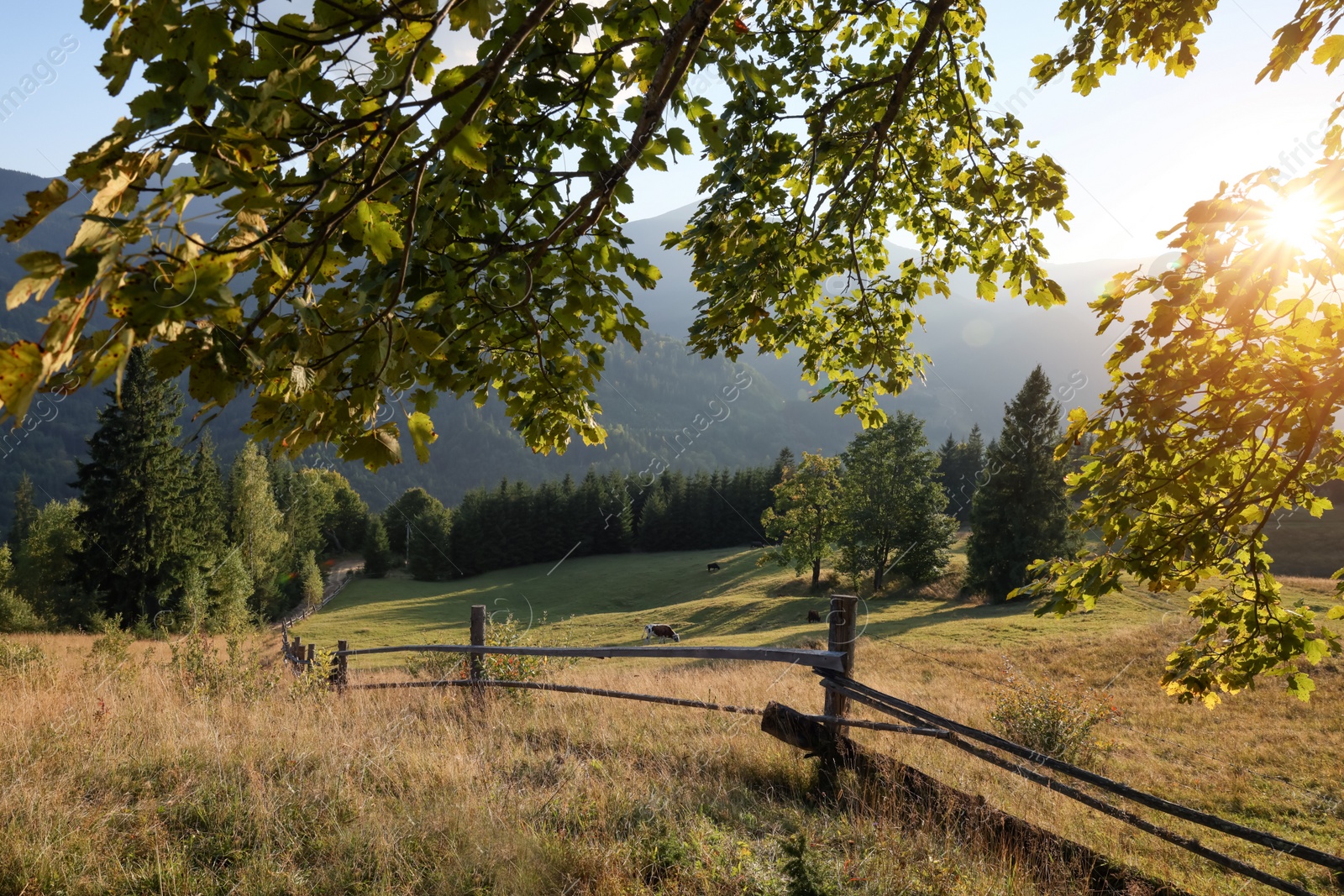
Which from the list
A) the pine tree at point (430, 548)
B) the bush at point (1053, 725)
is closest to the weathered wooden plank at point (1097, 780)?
the bush at point (1053, 725)

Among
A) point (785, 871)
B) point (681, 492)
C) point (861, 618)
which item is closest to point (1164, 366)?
point (785, 871)

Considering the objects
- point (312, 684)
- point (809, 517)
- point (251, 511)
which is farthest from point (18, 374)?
point (251, 511)

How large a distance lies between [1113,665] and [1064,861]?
45.4ft

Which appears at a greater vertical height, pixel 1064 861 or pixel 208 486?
pixel 208 486

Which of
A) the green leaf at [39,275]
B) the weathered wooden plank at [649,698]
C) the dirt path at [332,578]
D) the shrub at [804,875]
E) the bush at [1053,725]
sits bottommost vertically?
the dirt path at [332,578]

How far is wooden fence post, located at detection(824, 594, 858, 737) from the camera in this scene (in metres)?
5.60

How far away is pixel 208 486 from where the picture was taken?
3619 centimetres

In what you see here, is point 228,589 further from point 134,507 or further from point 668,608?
point 668,608

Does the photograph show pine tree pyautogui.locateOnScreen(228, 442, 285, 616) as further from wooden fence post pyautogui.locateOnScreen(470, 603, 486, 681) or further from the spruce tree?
wooden fence post pyautogui.locateOnScreen(470, 603, 486, 681)

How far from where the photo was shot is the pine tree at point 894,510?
106ft

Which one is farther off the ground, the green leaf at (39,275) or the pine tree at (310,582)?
the green leaf at (39,275)

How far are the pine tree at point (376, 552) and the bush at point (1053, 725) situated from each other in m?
63.7

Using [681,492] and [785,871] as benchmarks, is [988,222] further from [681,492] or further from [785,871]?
[681,492]

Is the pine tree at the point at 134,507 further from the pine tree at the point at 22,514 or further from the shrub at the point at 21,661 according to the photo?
the pine tree at the point at 22,514
